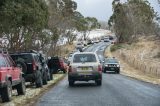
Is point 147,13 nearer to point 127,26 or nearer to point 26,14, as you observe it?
point 127,26

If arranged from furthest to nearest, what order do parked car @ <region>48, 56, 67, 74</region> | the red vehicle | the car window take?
1. parked car @ <region>48, 56, 67, 74</region>
2. the car window
3. the red vehicle

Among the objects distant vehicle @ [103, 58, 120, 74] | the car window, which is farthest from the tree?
the car window

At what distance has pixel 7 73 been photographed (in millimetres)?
18375

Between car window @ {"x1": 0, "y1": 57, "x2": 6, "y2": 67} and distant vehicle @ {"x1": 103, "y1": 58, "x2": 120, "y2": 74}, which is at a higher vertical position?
car window @ {"x1": 0, "y1": 57, "x2": 6, "y2": 67}

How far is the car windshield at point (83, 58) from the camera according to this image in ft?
93.7

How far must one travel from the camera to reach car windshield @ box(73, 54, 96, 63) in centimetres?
2855

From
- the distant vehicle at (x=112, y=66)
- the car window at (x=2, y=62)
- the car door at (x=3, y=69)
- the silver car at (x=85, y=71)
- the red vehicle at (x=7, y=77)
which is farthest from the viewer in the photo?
the distant vehicle at (x=112, y=66)

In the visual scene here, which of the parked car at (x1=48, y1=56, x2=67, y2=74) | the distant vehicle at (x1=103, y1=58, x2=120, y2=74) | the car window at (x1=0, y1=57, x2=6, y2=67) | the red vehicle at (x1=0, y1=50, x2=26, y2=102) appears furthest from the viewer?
the distant vehicle at (x1=103, y1=58, x2=120, y2=74)

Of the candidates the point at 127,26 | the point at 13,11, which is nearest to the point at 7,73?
the point at 13,11

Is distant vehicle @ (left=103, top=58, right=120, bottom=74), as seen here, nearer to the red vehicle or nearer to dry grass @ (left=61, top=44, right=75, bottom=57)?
the red vehicle

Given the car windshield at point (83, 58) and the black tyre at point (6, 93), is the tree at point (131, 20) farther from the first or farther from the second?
the black tyre at point (6, 93)

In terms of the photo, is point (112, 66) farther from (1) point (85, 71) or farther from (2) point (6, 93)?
(2) point (6, 93)

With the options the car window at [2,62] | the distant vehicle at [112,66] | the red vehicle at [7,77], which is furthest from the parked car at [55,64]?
the car window at [2,62]

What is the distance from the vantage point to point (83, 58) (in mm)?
28656
